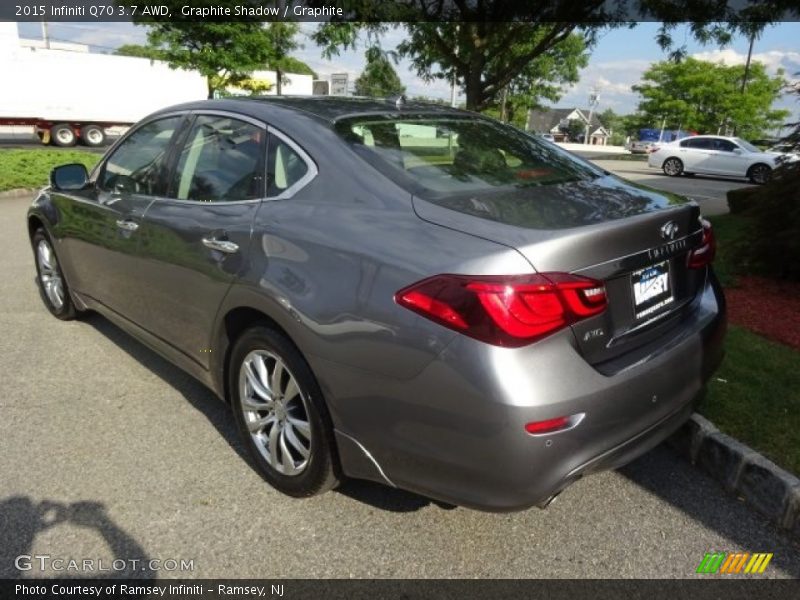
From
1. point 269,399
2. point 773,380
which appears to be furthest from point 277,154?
point 773,380

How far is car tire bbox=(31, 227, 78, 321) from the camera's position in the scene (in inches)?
185

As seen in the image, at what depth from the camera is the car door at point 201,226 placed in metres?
2.78

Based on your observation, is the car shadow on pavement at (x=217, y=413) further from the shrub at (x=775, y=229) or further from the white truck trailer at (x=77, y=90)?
the white truck trailer at (x=77, y=90)

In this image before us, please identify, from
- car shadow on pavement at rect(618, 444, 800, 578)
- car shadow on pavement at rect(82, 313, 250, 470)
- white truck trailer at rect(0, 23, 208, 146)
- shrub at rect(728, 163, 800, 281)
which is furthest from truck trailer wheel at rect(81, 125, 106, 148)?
car shadow on pavement at rect(618, 444, 800, 578)

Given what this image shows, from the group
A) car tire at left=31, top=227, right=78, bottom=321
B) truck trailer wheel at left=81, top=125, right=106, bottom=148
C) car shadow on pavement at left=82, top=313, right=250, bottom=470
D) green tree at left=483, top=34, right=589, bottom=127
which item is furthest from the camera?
green tree at left=483, top=34, right=589, bottom=127

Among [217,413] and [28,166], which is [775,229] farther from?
[28,166]

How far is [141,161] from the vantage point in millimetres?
3684

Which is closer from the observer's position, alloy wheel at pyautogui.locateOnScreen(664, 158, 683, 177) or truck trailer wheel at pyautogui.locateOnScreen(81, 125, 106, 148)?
alloy wheel at pyautogui.locateOnScreen(664, 158, 683, 177)

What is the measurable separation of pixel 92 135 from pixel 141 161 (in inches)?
1055

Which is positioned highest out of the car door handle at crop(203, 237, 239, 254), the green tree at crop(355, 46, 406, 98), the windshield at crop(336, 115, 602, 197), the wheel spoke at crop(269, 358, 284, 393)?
the green tree at crop(355, 46, 406, 98)

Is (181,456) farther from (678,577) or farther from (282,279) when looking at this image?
(678,577)

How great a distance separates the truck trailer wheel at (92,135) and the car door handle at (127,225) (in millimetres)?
26939

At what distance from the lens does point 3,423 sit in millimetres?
3301

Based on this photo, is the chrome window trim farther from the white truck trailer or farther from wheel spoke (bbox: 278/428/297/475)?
the white truck trailer
